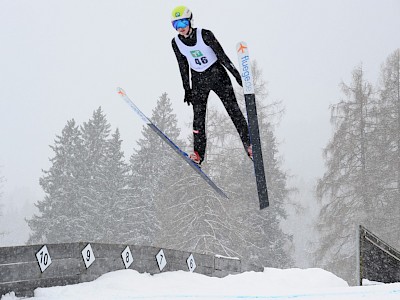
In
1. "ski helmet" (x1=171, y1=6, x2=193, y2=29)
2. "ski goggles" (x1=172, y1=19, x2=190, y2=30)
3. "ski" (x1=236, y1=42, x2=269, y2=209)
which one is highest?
"ski helmet" (x1=171, y1=6, x2=193, y2=29)

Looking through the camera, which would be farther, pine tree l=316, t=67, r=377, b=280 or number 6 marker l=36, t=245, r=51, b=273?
pine tree l=316, t=67, r=377, b=280

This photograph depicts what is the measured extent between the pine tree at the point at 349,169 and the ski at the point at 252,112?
36.2 ft

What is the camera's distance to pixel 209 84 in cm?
611

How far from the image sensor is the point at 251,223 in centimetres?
2011

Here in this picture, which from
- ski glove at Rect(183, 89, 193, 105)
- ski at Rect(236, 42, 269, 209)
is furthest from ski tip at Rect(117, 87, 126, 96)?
ski at Rect(236, 42, 269, 209)

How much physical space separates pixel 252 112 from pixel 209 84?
72cm

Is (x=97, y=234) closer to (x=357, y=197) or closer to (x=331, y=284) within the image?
(x=357, y=197)

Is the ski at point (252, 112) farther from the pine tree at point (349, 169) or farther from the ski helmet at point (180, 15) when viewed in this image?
the pine tree at point (349, 169)

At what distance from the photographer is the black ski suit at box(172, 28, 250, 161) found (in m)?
5.71

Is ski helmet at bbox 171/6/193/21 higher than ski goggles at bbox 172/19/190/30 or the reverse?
higher

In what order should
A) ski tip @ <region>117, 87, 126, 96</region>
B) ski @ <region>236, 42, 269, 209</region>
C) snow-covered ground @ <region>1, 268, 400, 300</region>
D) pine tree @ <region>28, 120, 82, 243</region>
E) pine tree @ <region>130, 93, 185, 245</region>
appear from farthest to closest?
pine tree @ <region>28, 120, 82, 243</region> < pine tree @ <region>130, 93, 185, 245</region> < ski tip @ <region>117, 87, 126, 96</region> < ski @ <region>236, 42, 269, 209</region> < snow-covered ground @ <region>1, 268, 400, 300</region>

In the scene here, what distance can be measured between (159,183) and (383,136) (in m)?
11.5

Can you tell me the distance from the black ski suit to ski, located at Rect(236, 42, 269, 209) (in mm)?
151

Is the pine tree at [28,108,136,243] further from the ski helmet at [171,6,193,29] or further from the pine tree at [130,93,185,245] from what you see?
the ski helmet at [171,6,193,29]
